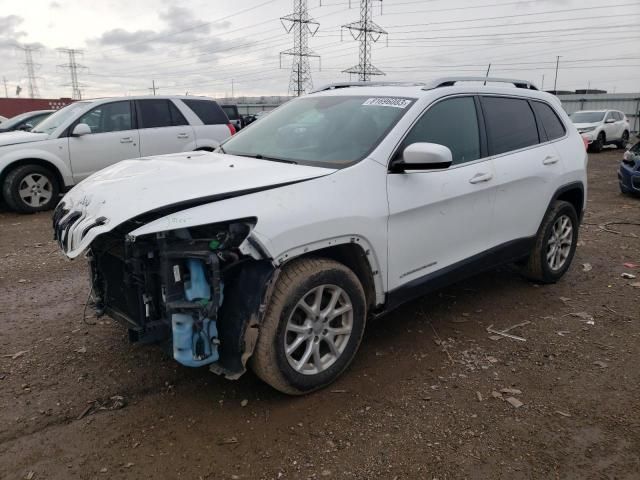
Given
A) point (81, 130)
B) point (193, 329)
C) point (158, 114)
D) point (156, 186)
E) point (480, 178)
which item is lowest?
point (193, 329)

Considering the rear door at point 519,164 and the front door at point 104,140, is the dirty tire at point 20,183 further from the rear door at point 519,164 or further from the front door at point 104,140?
the rear door at point 519,164

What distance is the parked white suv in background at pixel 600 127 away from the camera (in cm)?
2039

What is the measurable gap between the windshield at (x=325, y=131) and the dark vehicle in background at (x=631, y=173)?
8674 mm

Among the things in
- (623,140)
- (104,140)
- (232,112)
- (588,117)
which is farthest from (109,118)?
(623,140)

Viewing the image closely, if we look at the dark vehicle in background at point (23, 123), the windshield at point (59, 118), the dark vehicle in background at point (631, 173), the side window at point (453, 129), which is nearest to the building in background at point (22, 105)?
the dark vehicle in background at point (23, 123)

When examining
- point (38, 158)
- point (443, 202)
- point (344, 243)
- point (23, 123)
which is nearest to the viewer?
point (344, 243)

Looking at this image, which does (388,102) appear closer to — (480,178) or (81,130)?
(480,178)

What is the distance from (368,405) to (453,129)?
2.10m

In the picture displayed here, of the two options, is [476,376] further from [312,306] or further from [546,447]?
[312,306]

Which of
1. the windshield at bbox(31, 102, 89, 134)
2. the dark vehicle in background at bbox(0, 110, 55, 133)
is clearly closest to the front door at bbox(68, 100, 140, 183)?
the windshield at bbox(31, 102, 89, 134)

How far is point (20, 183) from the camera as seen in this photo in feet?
27.8

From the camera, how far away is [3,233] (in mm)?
7426

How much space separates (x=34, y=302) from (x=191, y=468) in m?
2.94

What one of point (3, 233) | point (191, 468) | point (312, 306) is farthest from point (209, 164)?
point (3, 233)
